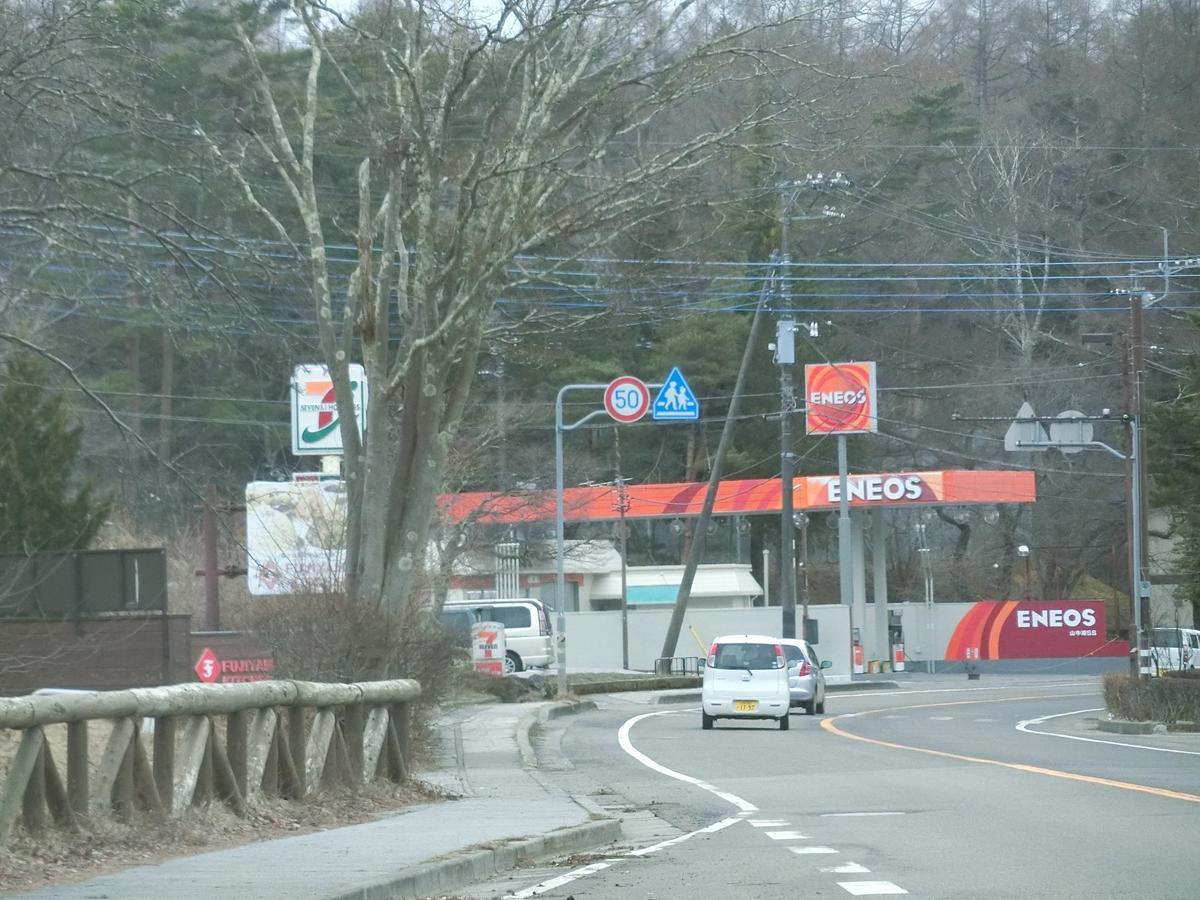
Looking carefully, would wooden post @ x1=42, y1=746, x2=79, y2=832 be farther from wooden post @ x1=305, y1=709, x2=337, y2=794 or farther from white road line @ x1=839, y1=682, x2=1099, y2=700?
white road line @ x1=839, y1=682, x2=1099, y2=700

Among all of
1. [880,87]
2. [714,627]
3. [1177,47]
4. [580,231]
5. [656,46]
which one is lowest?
[714,627]

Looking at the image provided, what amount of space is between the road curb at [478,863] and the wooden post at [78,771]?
2.19 m

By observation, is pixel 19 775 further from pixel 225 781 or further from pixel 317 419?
pixel 317 419

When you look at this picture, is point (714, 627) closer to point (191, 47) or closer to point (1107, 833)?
point (191, 47)

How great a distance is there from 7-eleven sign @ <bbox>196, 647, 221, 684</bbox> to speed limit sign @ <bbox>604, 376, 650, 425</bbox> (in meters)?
13.3

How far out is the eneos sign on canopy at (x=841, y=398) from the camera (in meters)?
53.4

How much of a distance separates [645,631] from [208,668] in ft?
113

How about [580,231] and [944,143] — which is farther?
[944,143]

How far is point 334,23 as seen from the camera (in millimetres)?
19328

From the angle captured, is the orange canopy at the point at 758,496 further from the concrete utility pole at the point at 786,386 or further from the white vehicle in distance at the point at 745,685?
the white vehicle in distance at the point at 745,685

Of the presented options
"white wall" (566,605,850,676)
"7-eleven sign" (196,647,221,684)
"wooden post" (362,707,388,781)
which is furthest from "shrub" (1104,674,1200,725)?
"white wall" (566,605,850,676)

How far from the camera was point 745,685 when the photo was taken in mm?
29484

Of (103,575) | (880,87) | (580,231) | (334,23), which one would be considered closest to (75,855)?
(580,231)

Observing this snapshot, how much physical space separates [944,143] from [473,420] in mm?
21720
